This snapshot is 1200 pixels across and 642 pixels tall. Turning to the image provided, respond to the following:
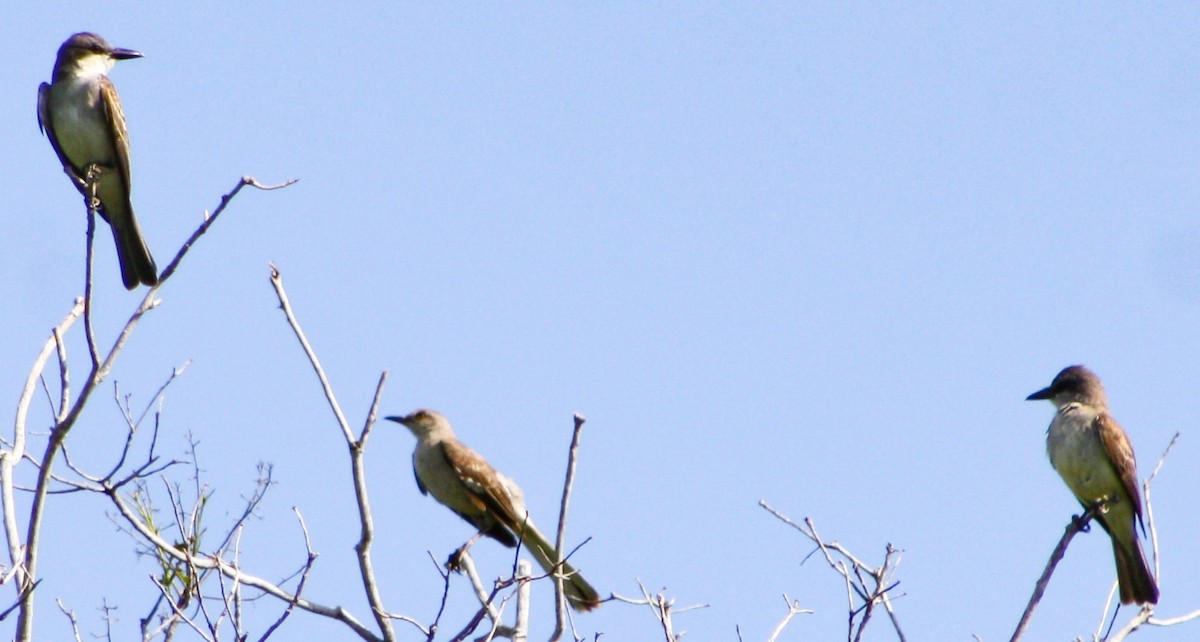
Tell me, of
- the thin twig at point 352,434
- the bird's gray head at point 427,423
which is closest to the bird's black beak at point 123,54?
the bird's gray head at point 427,423

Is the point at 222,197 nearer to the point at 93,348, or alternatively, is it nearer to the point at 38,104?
the point at 93,348

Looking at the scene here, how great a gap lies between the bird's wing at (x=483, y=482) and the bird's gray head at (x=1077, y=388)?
387cm

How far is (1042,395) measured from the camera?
9570 mm

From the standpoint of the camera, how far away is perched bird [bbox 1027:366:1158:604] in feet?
27.6

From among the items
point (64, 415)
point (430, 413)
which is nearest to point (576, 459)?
point (64, 415)

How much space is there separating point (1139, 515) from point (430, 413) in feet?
14.0

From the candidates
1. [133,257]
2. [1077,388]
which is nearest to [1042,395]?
[1077,388]

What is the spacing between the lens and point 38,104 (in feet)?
27.3

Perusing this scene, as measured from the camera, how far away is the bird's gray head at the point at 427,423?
8.23 metres

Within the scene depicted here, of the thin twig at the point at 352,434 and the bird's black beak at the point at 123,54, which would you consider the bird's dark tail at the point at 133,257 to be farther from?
the thin twig at the point at 352,434

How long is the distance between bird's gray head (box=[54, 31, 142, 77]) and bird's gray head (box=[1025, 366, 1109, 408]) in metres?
6.16

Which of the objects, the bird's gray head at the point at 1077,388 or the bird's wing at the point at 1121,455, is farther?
the bird's gray head at the point at 1077,388

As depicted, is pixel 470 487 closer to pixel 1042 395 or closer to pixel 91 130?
pixel 91 130

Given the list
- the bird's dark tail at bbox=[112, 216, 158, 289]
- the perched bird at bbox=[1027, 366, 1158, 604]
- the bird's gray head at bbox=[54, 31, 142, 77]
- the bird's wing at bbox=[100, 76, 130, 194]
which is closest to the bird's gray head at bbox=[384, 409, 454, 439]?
the bird's dark tail at bbox=[112, 216, 158, 289]
